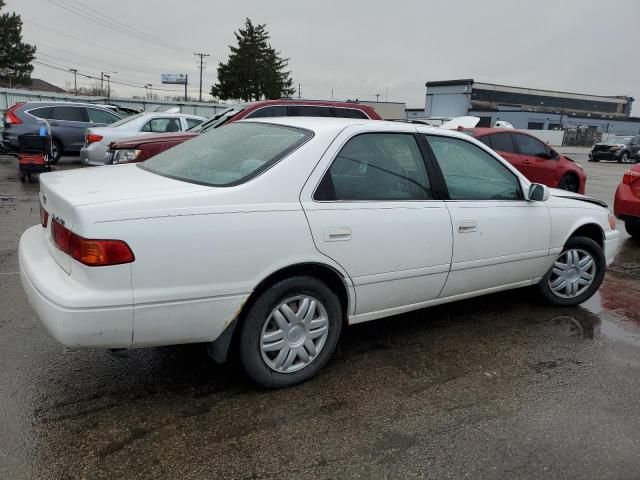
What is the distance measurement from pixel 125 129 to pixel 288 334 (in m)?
9.76

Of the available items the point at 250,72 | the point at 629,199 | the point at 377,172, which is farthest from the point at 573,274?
the point at 250,72

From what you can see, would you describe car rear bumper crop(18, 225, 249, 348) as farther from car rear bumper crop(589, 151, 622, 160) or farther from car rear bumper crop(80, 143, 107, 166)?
car rear bumper crop(589, 151, 622, 160)

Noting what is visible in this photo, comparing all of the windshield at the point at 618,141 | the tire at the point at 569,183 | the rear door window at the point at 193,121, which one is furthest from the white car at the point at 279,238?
the windshield at the point at 618,141

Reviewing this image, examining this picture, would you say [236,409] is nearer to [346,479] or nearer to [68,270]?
[346,479]

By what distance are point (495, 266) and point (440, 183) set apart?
0.79 m

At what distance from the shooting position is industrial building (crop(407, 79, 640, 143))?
6272 centimetres

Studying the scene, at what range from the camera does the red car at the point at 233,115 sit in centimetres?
758

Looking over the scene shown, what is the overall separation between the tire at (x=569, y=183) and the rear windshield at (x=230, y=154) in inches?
340

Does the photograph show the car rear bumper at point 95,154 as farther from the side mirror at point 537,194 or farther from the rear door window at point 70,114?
the side mirror at point 537,194

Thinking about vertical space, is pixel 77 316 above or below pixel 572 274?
above

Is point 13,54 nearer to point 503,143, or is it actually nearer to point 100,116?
point 100,116

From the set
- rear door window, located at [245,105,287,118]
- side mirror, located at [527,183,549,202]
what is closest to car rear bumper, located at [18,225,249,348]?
side mirror, located at [527,183,549,202]

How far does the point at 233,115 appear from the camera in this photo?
838 centimetres

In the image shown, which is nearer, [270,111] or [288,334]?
[288,334]
